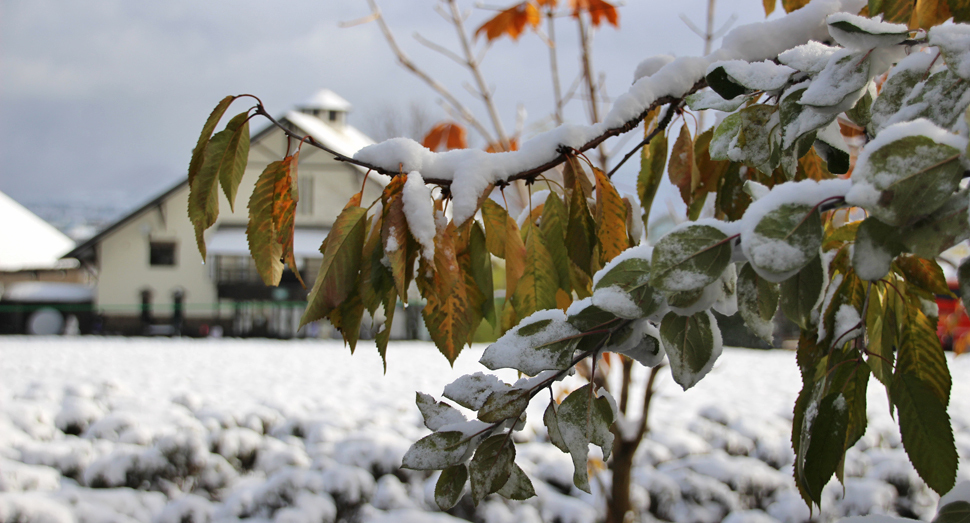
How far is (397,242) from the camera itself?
1.85 feet

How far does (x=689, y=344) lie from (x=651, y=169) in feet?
1.36

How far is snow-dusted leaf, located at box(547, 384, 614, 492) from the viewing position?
1.69 ft

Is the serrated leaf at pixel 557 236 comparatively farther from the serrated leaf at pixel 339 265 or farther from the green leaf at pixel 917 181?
the green leaf at pixel 917 181

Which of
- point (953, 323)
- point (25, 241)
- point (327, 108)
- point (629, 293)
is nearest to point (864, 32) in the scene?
point (629, 293)

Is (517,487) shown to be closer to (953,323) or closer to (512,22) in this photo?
(512,22)

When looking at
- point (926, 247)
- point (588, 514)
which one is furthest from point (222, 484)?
point (926, 247)

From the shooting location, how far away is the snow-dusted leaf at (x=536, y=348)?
1.62ft

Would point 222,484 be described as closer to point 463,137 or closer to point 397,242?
point 463,137

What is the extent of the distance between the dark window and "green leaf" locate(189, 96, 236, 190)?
15.8 meters

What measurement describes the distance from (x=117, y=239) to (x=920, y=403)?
54.4 feet

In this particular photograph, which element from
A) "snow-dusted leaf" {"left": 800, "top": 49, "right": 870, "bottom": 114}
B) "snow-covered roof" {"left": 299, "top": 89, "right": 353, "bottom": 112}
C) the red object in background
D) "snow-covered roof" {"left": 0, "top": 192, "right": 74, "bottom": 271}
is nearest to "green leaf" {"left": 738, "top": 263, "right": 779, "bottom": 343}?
"snow-dusted leaf" {"left": 800, "top": 49, "right": 870, "bottom": 114}

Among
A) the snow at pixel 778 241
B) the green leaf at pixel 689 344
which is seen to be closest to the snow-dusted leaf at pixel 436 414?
the green leaf at pixel 689 344

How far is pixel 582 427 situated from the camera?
0.53 metres

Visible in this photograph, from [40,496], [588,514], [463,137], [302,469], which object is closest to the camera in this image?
[40,496]
